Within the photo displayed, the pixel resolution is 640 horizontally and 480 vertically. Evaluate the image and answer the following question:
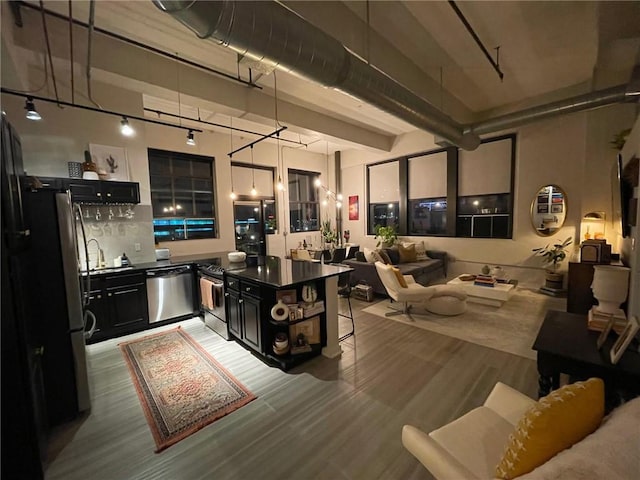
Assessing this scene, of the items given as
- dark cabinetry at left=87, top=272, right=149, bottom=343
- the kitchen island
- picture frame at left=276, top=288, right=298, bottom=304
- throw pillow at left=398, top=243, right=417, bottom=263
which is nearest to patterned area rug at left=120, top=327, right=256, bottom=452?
dark cabinetry at left=87, top=272, right=149, bottom=343

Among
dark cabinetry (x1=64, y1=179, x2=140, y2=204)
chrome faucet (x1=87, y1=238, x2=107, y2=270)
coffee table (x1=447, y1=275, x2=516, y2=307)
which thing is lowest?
coffee table (x1=447, y1=275, x2=516, y2=307)

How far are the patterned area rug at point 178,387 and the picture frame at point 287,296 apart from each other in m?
0.92

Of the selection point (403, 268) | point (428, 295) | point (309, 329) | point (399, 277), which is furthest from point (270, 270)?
point (403, 268)

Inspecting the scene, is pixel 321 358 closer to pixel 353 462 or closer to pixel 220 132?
pixel 353 462

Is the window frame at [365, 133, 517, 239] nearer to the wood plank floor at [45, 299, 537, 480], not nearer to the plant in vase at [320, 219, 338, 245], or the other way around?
the plant in vase at [320, 219, 338, 245]

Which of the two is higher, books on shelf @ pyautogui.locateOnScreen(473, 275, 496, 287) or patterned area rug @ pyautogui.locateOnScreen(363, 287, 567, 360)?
books on shelf @ pyautogui.locateOnScreen(473, 275, 496, 287)

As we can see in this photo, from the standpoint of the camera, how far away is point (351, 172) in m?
8.55

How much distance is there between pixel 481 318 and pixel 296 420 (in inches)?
131

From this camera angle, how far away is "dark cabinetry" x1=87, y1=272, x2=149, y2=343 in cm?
352

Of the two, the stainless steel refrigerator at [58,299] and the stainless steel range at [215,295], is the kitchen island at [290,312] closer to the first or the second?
the stainless steel range at [215,295]

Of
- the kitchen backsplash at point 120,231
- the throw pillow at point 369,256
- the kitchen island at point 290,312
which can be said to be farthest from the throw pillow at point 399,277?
the kitchen backsplash at point 120,231

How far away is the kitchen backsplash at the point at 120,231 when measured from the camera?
396 centimetres

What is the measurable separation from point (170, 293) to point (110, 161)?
2211mm

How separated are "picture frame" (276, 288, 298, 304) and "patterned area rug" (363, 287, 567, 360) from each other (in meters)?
1.99
